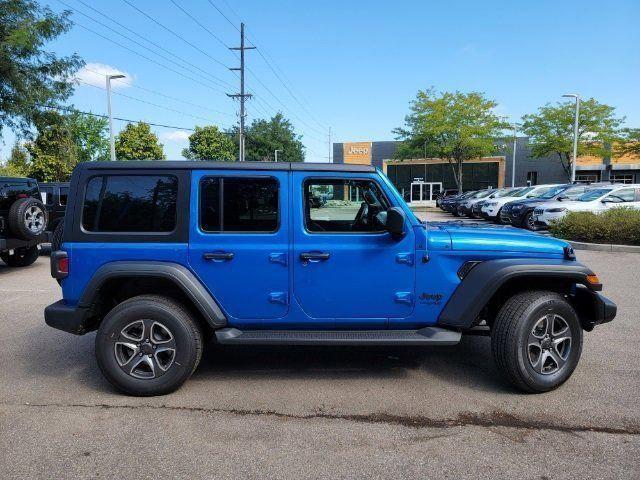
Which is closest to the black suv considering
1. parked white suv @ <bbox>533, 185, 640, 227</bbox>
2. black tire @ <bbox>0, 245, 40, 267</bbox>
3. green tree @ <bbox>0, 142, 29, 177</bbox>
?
black tire @ <bbox>0, 245, 40, 267</bbox>

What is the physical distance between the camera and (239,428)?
3.35m

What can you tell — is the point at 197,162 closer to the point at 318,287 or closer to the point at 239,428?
the point at 318,287

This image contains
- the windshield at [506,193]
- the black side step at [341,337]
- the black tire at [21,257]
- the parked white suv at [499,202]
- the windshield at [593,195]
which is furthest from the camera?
the windshield at [506,193]

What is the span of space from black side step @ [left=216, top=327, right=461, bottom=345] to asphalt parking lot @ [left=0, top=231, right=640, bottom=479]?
1.52ft

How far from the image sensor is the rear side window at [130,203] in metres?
3.88

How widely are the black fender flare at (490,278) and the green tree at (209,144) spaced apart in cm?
5577

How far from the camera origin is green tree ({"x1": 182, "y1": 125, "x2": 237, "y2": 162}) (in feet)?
192

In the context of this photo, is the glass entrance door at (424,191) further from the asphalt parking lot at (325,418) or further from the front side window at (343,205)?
the front side window at (343,205)

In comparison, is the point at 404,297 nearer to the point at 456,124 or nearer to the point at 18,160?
the point at 456,124

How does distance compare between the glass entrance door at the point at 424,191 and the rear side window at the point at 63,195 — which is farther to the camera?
the glass entrance door at the point at 424,191

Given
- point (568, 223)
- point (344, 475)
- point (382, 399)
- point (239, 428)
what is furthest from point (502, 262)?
point (568, 223)

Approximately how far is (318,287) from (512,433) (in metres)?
1.73

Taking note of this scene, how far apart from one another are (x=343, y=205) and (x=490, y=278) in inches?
52.8

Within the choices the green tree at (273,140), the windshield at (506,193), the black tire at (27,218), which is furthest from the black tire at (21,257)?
the green tree at (273,140)
